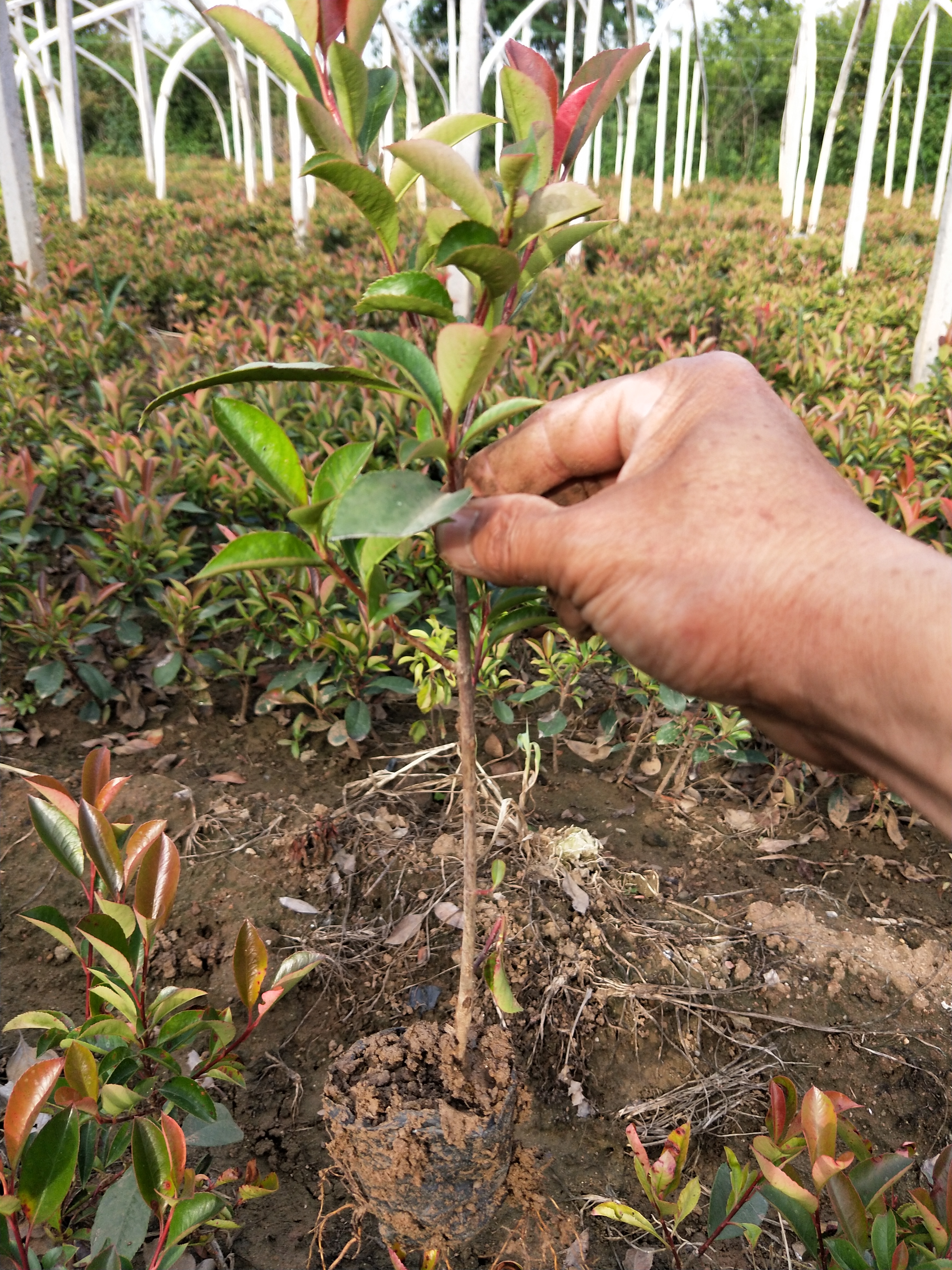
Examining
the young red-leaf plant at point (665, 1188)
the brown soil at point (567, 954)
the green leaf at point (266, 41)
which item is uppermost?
the green leaf at point (266, 41)

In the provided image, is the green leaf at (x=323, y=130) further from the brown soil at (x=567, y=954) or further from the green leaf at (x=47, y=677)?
the green leaf at (x=47, y=677)

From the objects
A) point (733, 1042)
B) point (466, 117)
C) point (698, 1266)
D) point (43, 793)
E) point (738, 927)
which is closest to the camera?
point (466, 117)

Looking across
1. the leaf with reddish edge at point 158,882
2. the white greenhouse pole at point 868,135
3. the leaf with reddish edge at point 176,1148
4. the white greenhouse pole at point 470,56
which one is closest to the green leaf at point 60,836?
the leaf with reddish edge at point 158,882

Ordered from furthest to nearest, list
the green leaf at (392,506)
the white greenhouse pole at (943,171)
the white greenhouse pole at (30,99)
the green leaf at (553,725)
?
1. the white greenhouse pole at (943,171)
2. the white greenhouse pole at (30,99)
3. the green leaf at (553,725)
4. the green leaf at (392,506)

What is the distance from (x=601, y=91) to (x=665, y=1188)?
150 cm

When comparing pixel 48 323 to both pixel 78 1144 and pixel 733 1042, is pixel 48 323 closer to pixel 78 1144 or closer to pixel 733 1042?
pixel 78 1144

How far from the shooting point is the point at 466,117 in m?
0.97

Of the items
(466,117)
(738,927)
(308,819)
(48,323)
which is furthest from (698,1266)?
(48,323)

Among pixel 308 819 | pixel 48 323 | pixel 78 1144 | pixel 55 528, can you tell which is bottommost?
pixel 308 819

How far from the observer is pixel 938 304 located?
3918 mm

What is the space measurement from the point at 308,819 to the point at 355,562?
130 cm

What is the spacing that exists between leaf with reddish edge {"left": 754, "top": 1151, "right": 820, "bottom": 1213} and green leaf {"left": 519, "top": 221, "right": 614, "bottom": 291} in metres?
1.18

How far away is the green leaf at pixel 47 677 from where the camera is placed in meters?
2.23

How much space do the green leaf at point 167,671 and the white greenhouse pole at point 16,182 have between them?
11.1ft
